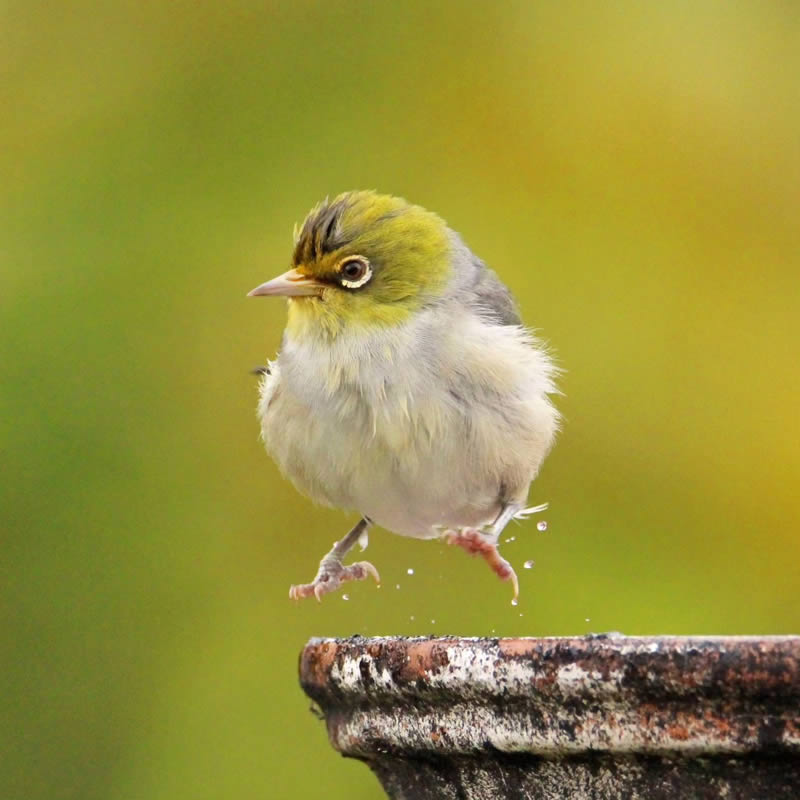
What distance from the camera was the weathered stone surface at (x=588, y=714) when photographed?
180 centimetres

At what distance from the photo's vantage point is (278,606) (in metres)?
5.00

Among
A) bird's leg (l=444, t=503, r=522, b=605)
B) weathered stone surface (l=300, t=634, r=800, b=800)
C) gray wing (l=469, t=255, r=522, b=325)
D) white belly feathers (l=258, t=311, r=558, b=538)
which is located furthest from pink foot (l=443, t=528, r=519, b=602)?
gray wing (l=469, t=255, r=522, b=325)

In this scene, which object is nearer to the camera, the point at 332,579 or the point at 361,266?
the point at 332,579

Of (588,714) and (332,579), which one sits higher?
(332,579)

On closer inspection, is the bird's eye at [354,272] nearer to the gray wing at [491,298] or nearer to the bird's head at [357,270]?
the bird's head at [357,270]

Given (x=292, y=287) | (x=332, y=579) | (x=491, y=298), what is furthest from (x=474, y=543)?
(x=491, y=298)

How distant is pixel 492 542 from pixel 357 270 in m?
1.15

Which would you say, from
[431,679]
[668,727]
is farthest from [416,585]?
[668,727]

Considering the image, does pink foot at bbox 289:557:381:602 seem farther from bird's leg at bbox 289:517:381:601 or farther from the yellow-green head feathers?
the yellow-green head feathers

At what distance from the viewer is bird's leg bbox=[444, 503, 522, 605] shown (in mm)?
3262

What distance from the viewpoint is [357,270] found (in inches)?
167

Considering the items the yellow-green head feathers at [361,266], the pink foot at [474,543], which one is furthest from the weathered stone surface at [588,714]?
the yellow-green head feathers at [361,266]

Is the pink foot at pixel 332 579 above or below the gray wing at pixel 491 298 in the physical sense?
below

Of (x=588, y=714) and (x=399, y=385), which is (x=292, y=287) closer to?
(x=399, y=385)
